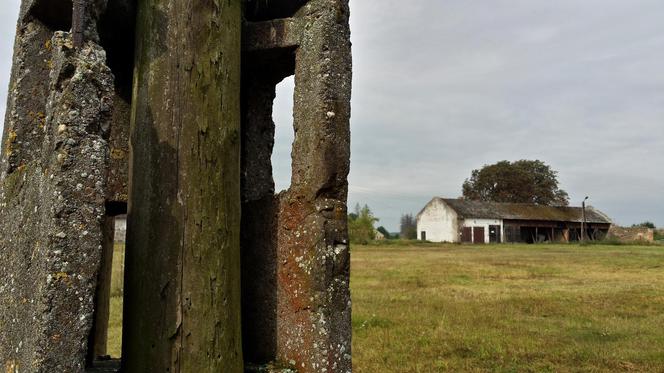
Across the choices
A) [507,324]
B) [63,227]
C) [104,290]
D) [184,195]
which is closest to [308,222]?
[184,195]

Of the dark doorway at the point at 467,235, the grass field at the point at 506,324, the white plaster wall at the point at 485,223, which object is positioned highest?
the white plaster wall at the point at 485,223

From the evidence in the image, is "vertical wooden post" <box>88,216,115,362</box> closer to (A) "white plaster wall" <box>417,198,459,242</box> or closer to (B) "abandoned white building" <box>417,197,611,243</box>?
(B) "abandoned white building" <box>417,197,611,243</box>

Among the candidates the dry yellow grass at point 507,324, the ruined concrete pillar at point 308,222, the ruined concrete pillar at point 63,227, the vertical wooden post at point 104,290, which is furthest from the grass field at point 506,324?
the ruined concrete pillar at point 63,227

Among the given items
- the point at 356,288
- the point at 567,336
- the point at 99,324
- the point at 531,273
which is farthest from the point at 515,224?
the point at 99,324

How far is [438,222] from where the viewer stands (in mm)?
65312

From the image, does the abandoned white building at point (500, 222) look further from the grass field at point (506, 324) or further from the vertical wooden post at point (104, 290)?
the vertical wooden post at point (104, 290)

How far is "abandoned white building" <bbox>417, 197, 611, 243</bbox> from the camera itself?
204ft

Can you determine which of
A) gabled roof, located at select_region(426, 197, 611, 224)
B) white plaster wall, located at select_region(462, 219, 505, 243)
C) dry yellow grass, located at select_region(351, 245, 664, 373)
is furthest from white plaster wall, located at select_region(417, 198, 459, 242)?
dry yellow grass, located at select_region(351, 245, 664, 373)

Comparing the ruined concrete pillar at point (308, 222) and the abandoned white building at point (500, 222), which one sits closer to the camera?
the ruined concrete pillar at point (308, 222)

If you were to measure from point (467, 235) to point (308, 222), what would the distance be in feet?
199

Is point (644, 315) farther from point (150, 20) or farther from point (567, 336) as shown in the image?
point (150, 20)

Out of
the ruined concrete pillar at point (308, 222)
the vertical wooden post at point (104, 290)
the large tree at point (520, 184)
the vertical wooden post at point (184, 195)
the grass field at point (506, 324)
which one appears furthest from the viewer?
the large tree at point (520, 184)

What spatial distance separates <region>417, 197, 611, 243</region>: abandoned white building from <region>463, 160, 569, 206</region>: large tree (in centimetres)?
863

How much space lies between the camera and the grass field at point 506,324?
7969 mm
